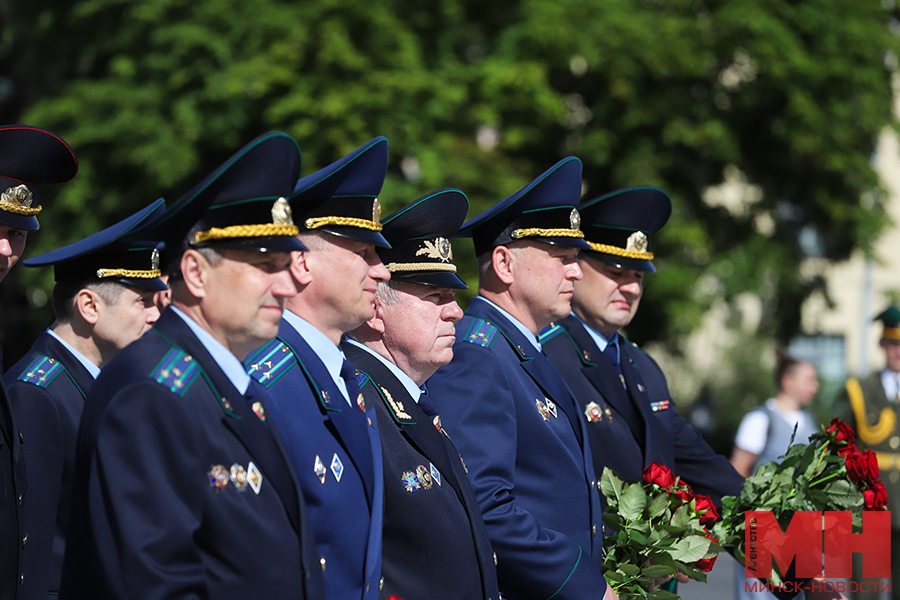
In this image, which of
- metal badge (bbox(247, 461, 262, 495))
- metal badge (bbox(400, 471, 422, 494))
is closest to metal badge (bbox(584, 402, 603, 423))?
metal badge (bbox(400, 471, 422, 494))

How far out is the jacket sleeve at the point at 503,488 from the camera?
3.27 meters

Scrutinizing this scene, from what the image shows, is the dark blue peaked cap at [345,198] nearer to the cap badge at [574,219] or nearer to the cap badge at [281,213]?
the cap badge at [281,213]

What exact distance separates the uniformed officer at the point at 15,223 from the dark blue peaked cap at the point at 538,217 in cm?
155

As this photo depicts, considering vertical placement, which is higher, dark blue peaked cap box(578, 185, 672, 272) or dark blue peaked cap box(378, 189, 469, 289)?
dark blue peaked cap box(378, 189, 469, 289)

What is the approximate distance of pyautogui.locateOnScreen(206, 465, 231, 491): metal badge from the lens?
7.07 feet

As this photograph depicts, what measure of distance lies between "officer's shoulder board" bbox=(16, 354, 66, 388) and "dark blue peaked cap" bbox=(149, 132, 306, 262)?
1.48m

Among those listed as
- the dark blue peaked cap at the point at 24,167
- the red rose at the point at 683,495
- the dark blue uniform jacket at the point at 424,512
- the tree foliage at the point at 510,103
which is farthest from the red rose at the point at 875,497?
the tree foliage at the point at 510,103

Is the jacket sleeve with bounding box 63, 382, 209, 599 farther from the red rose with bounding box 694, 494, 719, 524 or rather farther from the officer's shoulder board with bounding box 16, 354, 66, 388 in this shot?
the red rose with bounding box 694, 494, 719, 524

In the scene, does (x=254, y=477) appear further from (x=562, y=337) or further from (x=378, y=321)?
(x=562, y=337)

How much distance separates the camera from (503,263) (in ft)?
12.8

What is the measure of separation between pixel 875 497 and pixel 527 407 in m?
1.74

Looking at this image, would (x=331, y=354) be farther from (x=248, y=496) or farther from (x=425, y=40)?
(x=425, y=40)

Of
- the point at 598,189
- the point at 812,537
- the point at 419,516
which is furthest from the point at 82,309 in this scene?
the point at 598,189

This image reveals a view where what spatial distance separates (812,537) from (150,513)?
3.01 metres
